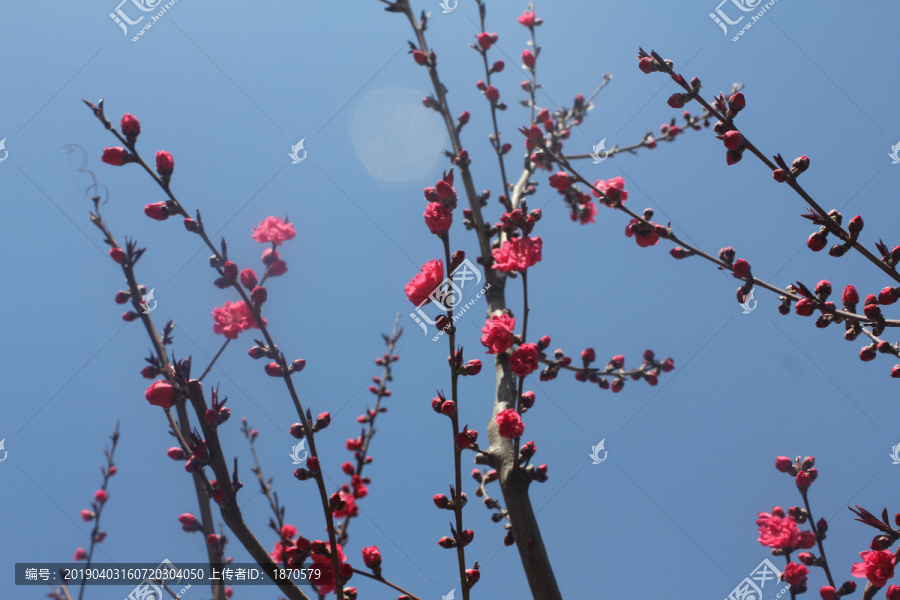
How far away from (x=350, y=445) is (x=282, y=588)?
2239 mm

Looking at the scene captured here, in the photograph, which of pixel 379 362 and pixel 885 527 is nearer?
pixel 885 527

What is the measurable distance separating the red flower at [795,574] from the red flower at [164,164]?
3.54 meters

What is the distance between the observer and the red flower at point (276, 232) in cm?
262

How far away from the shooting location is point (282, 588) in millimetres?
1557

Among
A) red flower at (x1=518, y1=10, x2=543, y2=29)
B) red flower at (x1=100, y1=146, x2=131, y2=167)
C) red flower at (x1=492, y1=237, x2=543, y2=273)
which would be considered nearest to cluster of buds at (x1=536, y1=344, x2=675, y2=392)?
red flower at (x1=492, y1=237, x2=543, y2=273)

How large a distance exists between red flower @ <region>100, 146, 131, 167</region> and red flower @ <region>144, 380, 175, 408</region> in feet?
3.03

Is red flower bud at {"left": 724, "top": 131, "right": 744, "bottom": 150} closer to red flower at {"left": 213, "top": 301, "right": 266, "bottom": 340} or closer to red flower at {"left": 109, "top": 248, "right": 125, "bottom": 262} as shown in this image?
red flower at {"left": 213, "top": 301, "right": 266, "bottom": 340}

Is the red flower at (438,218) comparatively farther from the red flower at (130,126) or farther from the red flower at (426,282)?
the red flower at (130,126)

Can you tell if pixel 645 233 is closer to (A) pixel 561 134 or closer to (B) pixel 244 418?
(A) pixel 561 134

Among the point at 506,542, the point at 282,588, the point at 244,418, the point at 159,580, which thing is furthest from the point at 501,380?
the point at 244,418

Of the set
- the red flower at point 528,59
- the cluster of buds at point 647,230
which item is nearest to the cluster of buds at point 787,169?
the cluster of buds at point 647,230

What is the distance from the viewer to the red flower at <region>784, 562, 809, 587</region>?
258 centimetres

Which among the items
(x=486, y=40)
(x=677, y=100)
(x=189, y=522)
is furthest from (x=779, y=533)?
(x=486, y=40)

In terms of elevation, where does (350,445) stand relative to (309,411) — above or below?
above
